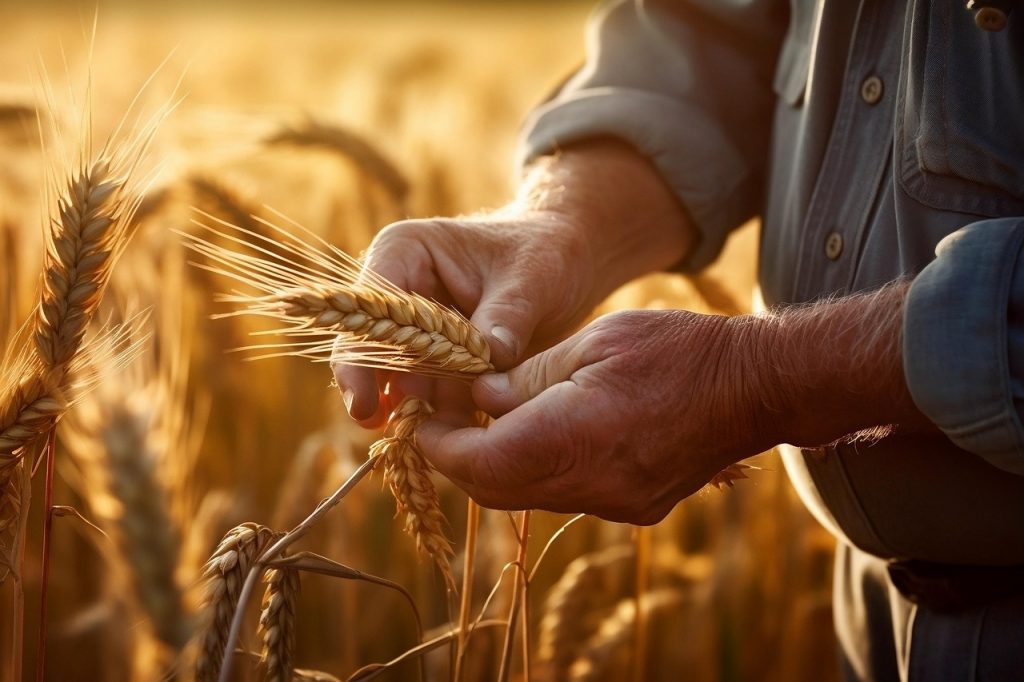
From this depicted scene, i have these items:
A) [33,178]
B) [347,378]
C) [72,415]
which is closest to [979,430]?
[347,378]

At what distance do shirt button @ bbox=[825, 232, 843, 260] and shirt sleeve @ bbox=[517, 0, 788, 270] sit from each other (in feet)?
1.23

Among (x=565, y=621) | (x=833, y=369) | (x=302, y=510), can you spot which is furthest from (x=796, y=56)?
(x=302, y=510)

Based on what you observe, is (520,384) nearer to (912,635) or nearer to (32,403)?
(32,403)

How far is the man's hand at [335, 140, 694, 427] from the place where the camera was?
1.18 meters

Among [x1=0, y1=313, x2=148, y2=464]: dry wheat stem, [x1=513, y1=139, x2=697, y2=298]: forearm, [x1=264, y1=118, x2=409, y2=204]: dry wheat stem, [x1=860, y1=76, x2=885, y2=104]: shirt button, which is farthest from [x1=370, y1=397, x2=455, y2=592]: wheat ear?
[x1=264, y1=118, x2=409, y2=204]: dry wheat stem

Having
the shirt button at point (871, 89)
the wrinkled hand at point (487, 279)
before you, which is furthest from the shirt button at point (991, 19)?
the wrinkled hand at point (487, 279)

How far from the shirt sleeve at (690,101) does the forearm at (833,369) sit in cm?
59

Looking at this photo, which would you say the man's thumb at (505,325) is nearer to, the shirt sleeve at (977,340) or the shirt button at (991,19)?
the shirt sleeve at (977,340)

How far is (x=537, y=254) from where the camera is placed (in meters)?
1.29

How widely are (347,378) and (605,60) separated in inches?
34.4

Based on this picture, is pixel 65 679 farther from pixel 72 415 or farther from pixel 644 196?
pixel 644 196

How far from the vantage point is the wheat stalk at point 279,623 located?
0.91 metres

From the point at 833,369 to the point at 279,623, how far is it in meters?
0.66

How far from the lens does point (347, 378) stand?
3.68 feet
